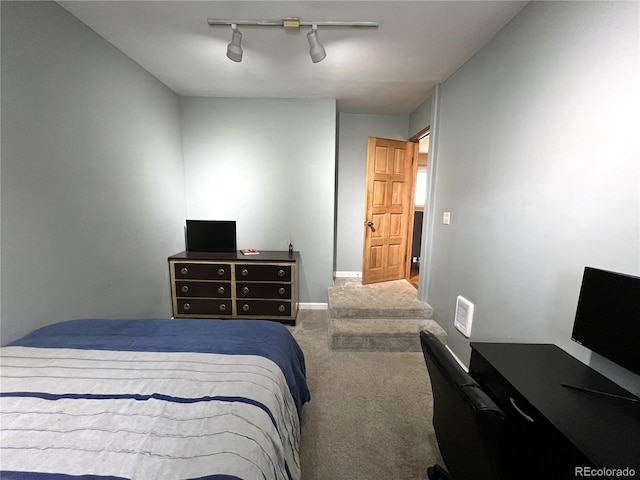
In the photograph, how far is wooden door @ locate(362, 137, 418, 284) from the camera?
140 inches

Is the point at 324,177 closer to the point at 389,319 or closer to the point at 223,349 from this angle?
the point at 389,319

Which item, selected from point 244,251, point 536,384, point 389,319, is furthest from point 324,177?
point 536,384

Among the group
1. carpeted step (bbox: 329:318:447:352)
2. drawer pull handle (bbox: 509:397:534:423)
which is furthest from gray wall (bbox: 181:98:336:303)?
drawer pull handle (bbox: 509:397:534:423)

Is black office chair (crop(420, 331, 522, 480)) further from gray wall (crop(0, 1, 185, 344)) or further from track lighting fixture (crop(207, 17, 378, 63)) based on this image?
gray wall (crop(0, 1, 185, 344))

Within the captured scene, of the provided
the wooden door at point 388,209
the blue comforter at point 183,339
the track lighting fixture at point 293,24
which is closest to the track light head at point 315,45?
the track lighting fixture at point 293,24

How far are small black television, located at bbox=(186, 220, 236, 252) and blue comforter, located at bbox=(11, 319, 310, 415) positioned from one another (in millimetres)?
1627

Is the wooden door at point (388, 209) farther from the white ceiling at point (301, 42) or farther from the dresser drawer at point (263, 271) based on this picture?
the dresser drawer at point (263, 271)

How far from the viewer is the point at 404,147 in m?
3.71

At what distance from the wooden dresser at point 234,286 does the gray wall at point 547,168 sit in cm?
179

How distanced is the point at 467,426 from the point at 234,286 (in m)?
2.54

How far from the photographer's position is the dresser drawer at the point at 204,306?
2.97 m

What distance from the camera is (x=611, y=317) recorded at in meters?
1.04

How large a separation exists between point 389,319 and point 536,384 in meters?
1.76

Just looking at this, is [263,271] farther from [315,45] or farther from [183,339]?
[315,45]
